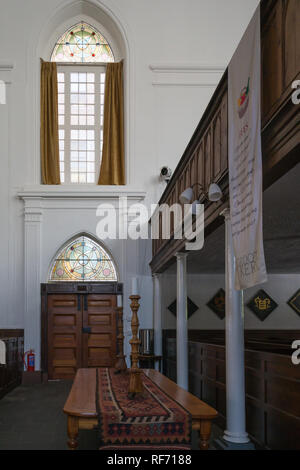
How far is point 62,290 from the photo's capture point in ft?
48.1

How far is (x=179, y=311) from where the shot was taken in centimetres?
998

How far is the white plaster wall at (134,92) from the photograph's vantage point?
14836mm

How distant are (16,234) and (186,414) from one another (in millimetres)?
10781

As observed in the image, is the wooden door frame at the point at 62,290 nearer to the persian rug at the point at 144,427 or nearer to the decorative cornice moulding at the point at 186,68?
the decorative cornice moulding at the point at 186,68

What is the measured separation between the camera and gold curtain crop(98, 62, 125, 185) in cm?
1546

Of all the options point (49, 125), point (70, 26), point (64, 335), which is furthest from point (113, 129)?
point (64, 335)

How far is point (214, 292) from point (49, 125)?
20.7 feet

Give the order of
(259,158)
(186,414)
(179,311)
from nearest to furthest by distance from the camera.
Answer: (259,158), (186,414), (179,311)

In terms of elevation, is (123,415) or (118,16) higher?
(118,16)

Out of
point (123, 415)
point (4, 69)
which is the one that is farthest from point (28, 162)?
point (123, 415)

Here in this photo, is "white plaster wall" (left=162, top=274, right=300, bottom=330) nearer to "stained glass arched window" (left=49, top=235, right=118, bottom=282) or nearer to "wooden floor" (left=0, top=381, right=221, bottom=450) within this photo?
"stained glass arched window" (left=49, top=235, right=118, bottom=282)

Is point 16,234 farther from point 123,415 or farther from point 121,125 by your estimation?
point 123,415

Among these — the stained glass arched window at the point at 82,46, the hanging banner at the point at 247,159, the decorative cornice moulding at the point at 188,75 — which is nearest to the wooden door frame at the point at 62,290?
the decorative cornice moulding at the point at 188,75

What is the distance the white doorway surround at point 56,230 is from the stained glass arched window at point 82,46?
4.05 m
